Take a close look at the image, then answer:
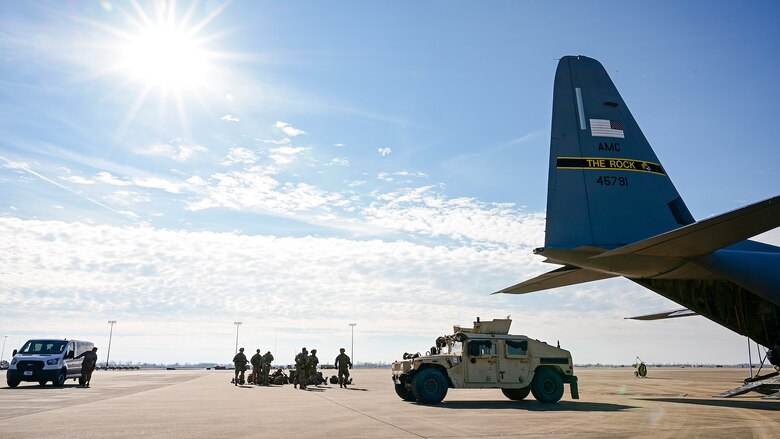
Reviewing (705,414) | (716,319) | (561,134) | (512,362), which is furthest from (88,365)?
(716,319)

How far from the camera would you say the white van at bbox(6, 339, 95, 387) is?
19969 millimetres

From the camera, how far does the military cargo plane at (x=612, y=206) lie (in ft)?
47.6

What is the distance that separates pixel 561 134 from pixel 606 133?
5.07 feet

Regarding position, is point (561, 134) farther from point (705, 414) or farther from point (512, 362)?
point (705, 414)

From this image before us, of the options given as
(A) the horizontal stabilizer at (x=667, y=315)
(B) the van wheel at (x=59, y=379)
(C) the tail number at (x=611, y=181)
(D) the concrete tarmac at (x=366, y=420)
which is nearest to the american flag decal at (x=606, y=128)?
(C) the tail number at (x=611, y=181)

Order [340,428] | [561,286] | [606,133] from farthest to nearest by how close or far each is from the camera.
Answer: [561,286] < [606,133] < [340,428]

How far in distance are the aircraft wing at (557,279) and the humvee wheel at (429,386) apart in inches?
198

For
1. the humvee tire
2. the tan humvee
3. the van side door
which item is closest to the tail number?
the tan humvee

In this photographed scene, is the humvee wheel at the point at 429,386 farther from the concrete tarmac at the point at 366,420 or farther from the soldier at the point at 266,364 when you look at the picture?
the soldier at the point at 266,364

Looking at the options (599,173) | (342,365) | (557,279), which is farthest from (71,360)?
(599,173)

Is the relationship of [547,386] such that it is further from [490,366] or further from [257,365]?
[257,365]

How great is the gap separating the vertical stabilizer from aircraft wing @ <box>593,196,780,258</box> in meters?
1.37

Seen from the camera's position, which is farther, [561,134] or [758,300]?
[758,300]

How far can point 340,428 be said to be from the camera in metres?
8.39
